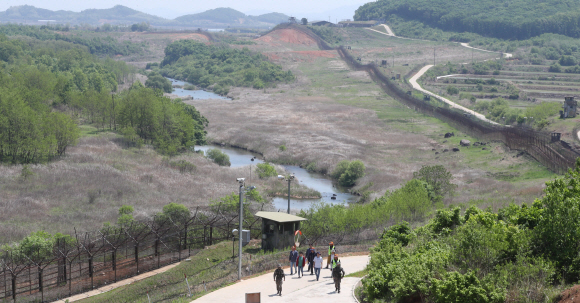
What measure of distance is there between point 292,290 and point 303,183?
51.0 metres

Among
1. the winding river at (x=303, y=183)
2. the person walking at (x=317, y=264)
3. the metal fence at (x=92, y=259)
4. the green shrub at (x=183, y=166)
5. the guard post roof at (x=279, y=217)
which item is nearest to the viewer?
the person walking at (x=317, y=264)

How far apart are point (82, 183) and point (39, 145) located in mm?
9129

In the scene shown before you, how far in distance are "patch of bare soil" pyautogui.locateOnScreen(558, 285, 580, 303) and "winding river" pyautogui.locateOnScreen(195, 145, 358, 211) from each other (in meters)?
40.4

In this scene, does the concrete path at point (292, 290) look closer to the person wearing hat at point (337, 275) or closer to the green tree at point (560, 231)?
the person wearing hat at point (337, 275)

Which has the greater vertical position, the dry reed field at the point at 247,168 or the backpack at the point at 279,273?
the backpack at the point at 279,273

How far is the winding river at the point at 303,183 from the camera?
71.2 m

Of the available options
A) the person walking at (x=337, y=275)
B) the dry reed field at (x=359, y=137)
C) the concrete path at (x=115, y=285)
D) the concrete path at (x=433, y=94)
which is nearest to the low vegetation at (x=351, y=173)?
the dry reed field at (x=359, y=137)

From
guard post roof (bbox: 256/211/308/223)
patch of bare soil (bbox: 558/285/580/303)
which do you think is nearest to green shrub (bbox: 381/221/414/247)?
guard post roof (bbox: 256/211/308/223)

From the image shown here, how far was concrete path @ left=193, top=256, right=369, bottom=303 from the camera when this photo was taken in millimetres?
29031

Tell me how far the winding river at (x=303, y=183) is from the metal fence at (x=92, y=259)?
18.0 metres

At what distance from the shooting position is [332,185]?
82500 millimetres

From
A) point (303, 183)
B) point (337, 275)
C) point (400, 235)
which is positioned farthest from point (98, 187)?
A: point (337, 275)

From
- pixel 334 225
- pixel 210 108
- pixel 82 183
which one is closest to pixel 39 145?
pixel 82 183

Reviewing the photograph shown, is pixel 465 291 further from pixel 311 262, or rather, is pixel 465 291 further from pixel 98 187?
pixel 98 187
